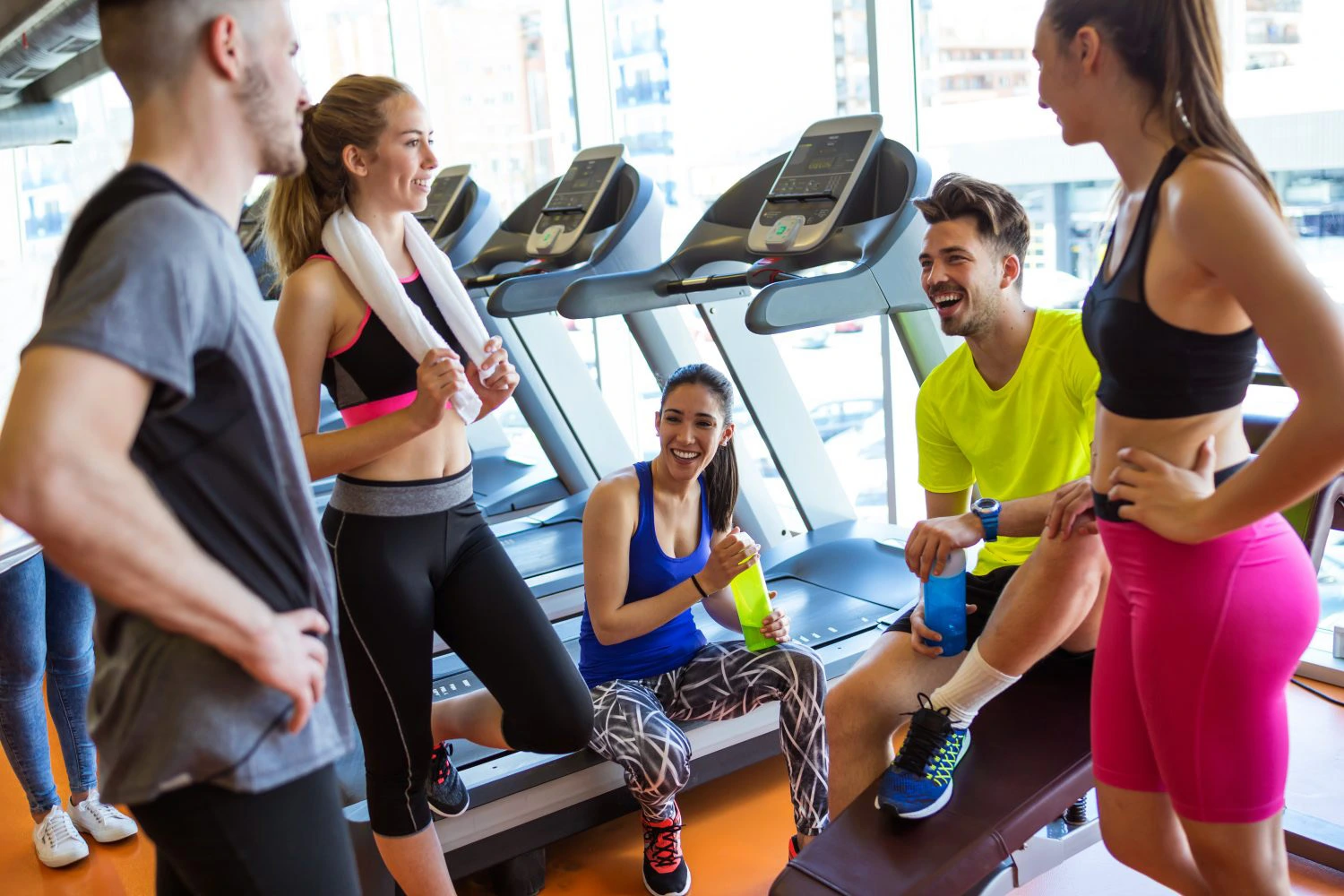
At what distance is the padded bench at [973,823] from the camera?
6.14 feet

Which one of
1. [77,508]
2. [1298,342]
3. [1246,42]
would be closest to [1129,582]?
[1298,342]

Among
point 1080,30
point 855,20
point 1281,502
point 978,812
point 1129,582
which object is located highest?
point 855,20

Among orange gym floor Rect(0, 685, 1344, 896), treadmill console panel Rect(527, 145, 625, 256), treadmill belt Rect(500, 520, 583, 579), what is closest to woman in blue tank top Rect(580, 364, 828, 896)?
orange gym floor Rect(0, 685, 1344, 896)

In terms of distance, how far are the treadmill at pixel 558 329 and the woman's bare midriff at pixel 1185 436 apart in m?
2.31

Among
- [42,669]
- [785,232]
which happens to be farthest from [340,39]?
[42,669]

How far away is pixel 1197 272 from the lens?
129cm

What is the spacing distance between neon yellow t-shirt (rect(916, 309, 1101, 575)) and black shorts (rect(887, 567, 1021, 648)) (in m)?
0.03

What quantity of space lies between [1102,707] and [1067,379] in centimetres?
72

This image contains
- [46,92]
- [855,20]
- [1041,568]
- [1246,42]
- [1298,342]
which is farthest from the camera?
[46,92]

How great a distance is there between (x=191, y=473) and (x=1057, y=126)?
9.25 ft

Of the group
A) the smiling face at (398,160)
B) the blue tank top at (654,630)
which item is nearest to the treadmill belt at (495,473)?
the blue tank top at (654,630)

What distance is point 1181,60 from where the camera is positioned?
1339 millimetres

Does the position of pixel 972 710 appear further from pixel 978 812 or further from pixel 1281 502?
pixel 1281 502

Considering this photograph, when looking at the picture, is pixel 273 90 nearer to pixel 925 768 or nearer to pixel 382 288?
pixel 382 288
